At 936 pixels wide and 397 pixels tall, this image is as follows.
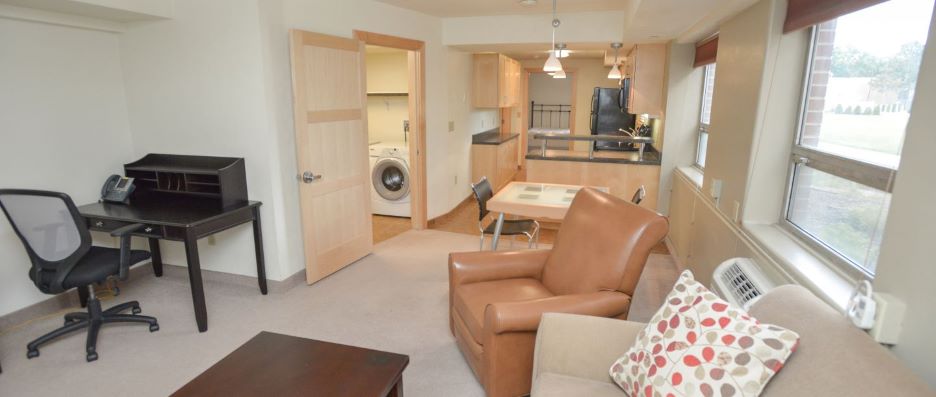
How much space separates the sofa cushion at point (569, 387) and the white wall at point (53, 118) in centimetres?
320

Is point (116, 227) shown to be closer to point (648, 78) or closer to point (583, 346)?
point (583, 346)

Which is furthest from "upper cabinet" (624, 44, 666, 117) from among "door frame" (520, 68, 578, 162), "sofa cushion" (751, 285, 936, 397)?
"sofa cushion" (751, 285, 936, 397)

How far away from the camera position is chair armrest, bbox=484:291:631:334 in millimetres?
1840

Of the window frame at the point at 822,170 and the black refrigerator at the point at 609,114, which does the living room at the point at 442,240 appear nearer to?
the window frame at the point at 822,170

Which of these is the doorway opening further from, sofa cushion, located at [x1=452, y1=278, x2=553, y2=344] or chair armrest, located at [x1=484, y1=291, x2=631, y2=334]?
chair armrest, located at [x1=484, y1=291, x2=631, y2=334]

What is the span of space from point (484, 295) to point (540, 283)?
37 centimetres

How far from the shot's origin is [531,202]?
10.7ft

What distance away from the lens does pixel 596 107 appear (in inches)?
263

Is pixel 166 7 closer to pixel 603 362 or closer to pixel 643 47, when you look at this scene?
pixel 603 362

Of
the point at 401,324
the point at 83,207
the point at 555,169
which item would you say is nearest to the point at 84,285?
the point at 83,207

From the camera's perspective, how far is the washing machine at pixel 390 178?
504 cm

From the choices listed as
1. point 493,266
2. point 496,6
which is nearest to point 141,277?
point 493,266

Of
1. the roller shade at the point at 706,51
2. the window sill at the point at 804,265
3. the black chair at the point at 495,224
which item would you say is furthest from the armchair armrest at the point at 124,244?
the roller shade at the point at 706,51

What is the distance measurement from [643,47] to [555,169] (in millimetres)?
1476
